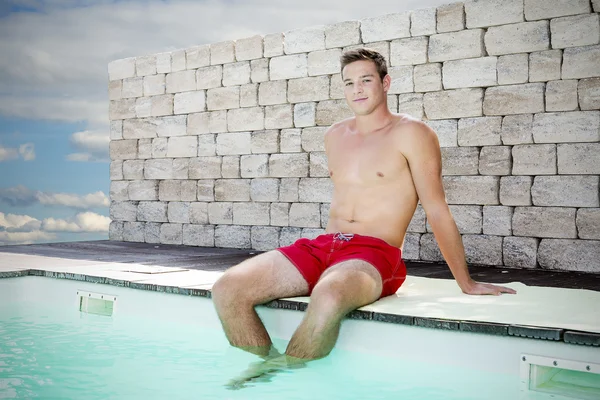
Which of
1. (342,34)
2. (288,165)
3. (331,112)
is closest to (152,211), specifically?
(288,165)

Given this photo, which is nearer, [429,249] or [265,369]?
[265,369]

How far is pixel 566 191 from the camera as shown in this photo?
18.3 feet

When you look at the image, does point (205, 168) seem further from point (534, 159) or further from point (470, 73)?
point (534, 159)

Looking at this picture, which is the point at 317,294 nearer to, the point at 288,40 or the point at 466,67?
the point at 466,67

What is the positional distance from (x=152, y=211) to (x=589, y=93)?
536 cm

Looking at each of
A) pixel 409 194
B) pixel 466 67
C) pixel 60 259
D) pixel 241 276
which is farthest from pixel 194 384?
pixel 466 67

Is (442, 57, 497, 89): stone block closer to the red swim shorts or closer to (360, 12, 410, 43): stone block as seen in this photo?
(360, 12, 410, 43): stone block

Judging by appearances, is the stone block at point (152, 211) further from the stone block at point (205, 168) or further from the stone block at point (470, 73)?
the stone block at point (470, 73)

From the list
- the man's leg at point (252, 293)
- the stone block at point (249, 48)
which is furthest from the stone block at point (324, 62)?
the man's leg at point (252, 293)

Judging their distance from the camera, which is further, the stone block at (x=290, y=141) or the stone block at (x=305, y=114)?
the stone block at (x=290, y=141)

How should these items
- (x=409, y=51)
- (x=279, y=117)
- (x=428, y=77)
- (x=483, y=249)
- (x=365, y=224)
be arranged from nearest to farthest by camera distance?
(x=365, y=224)
(x=483, y=249)
(x=428, y=77)
(x=409, y=51)
(x=279, y=117)

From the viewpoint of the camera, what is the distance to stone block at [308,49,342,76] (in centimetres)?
691

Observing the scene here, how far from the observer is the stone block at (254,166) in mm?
7504

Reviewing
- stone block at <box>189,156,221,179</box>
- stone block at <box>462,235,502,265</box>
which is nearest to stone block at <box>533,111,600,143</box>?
stone block at <box>462,235,502,265</box>
